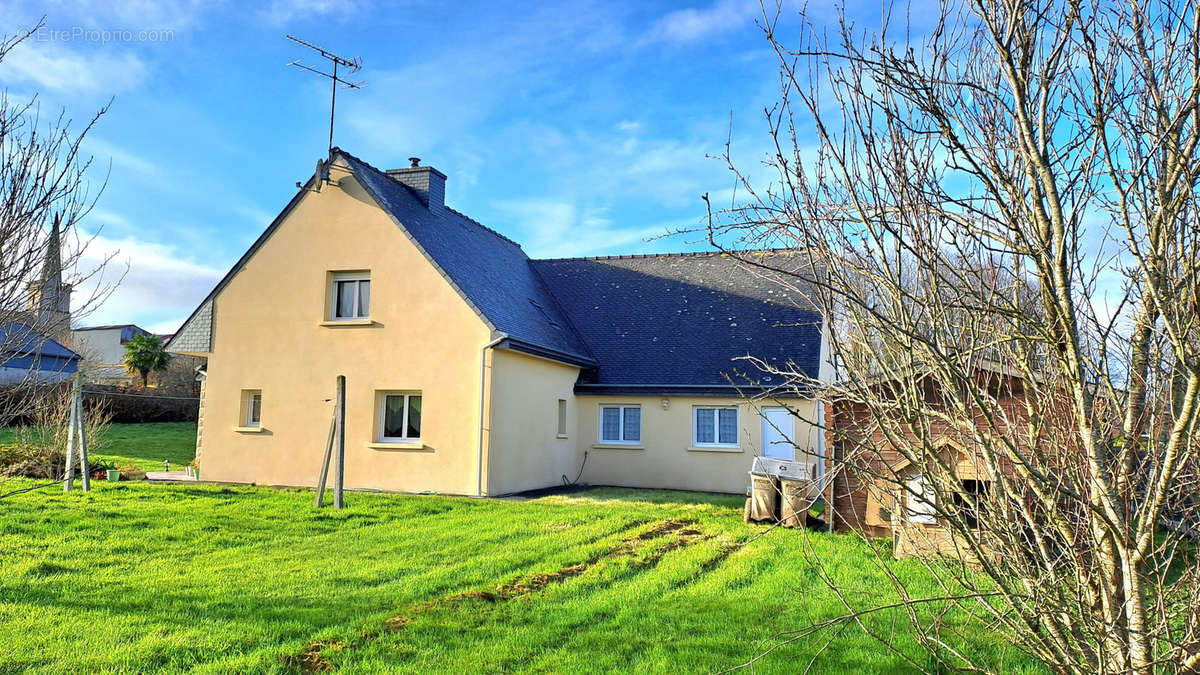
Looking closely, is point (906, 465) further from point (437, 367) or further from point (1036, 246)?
point (437, 367)

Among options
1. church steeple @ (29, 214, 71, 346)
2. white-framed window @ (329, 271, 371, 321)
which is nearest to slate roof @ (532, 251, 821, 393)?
white-framed window @ (329, 271, 371, 321)

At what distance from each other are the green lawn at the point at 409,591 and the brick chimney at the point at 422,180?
9239mm

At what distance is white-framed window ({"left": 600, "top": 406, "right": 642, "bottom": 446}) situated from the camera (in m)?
19.3

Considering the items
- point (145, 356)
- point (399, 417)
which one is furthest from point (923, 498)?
point (145, 356)

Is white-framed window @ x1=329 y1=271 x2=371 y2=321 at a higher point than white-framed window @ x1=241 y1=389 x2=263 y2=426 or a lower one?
higher

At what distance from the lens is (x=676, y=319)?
822 inches

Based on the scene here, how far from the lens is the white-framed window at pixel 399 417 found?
16969mm

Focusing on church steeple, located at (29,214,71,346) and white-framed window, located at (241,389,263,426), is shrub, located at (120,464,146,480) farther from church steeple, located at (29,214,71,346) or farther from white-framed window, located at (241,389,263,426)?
church steeple, located at (29,214,71,346)

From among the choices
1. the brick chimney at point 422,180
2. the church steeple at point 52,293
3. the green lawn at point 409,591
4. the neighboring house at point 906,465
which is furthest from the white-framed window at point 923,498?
the brick chimney at point 422,180

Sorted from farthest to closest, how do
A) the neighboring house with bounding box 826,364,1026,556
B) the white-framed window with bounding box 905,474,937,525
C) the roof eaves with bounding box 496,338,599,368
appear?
the roof eaves with bounding box 496,338,599,368, the neighboring house with bounding box 826,364,1026,556, the white-framed window with bounding box 905,474,937,525

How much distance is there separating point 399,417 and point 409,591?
9919 millimetres

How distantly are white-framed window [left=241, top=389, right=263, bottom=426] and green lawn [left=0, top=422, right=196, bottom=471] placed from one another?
3473 mm

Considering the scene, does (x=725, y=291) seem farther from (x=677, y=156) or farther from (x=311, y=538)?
(x=677, y=156)

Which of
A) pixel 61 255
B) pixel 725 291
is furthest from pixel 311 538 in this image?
pixel 725 291
